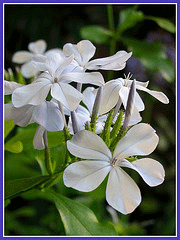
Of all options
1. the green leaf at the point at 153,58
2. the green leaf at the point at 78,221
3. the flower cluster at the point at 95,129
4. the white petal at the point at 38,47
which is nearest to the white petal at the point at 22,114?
the flower cluster at the point at 95,129

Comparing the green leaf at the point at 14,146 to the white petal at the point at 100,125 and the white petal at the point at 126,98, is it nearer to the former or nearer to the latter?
the white petal at the point at 100,125

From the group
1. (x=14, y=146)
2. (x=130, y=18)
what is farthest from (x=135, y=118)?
(x=130, y=18)

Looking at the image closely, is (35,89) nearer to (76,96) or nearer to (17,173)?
(76,96)

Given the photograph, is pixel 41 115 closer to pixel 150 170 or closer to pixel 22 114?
pixel 22 114

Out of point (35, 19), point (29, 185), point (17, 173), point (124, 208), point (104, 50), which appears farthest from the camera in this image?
point (104, 50)

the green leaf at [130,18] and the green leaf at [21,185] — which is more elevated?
the green leaf at [130,18]

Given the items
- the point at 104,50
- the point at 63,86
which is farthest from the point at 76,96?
the point at 104,50
